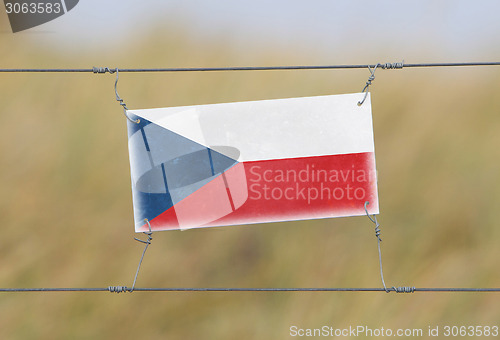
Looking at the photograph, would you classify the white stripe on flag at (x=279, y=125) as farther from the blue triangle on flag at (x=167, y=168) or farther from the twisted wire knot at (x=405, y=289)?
the twisted wire knot at (x=405, y=289)

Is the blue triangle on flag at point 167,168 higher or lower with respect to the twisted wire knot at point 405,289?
higher

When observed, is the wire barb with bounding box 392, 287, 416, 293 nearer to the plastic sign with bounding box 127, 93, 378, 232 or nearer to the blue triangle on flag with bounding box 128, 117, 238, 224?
the plastic sign with bounding box 127, 93, 378, 232

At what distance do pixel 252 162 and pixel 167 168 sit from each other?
241 millimetres

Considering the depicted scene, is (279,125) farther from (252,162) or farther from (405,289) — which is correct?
(405,289)

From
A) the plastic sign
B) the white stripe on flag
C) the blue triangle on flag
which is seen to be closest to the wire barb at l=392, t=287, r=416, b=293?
the plastic sign

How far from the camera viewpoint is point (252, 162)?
1524mm

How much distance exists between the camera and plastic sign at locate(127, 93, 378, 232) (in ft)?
4.99

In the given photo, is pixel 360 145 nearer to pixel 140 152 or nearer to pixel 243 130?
pixel 243 130

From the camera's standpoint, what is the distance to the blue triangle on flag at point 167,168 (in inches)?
60.0
